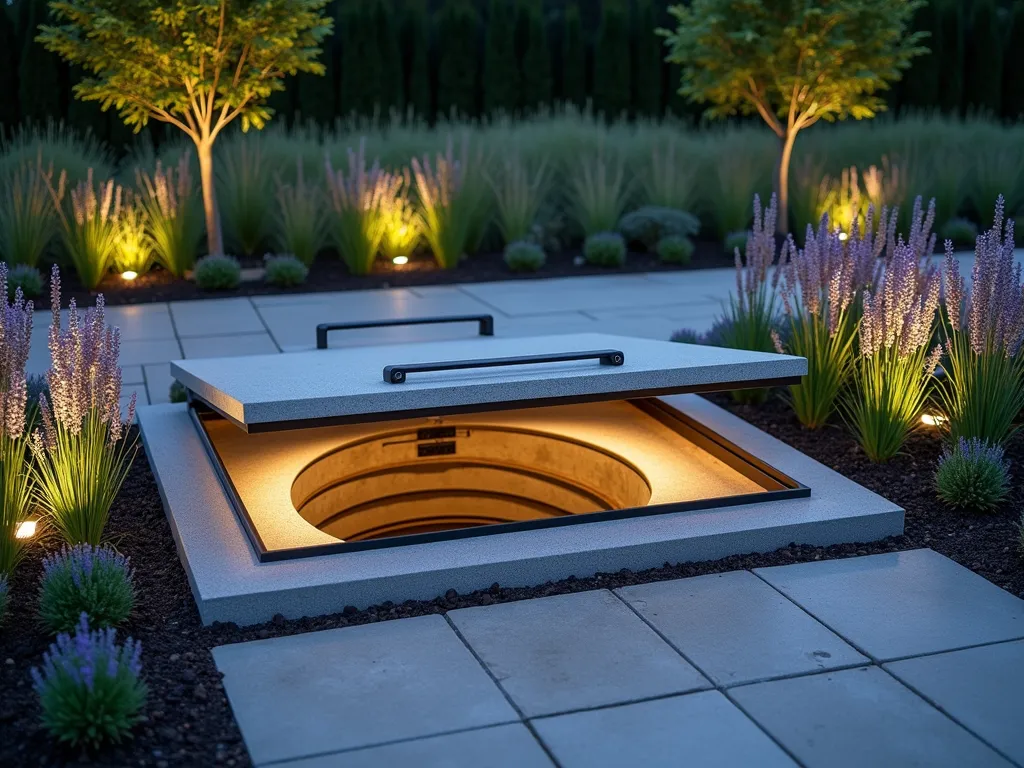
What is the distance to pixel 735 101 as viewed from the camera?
34.9 feet

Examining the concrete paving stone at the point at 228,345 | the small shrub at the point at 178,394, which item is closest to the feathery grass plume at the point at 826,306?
the small shrub at the point at 178,394

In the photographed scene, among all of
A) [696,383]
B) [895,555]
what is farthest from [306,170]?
[895,555]

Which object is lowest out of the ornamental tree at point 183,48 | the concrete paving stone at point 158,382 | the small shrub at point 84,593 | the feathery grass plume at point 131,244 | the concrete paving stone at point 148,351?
the concrete paving stone at point 158,382

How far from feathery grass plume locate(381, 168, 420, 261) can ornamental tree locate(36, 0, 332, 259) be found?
1.21 metres

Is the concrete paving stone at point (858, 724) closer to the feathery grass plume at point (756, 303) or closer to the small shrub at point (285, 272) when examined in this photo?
the feathery grass plume at point (756, 303)

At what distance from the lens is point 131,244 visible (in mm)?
8617

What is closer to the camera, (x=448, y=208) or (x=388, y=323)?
(x=388, y=323)

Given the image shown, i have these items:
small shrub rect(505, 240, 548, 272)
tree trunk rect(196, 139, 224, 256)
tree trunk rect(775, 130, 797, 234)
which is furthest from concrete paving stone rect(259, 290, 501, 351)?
tree trunk rect(775, 130, 797, 234)

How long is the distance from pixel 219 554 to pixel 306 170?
23.0 ft

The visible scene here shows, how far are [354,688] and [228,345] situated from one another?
14.0 ft

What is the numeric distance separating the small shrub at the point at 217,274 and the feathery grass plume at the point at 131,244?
0.55 meters

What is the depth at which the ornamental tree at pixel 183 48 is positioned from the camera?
806 centimetres

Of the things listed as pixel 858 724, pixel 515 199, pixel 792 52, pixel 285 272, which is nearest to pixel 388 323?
pixel 858 724

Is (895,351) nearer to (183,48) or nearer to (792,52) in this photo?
(183,48)
